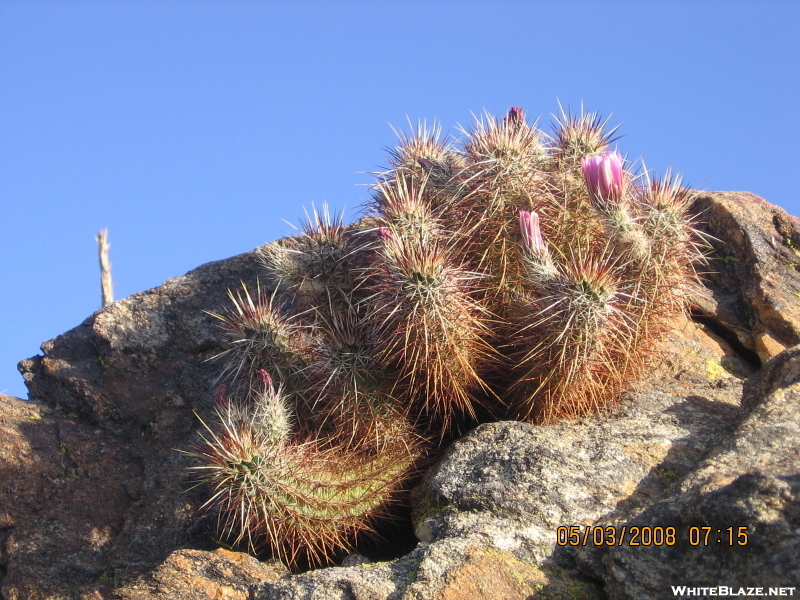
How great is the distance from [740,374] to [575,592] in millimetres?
2833

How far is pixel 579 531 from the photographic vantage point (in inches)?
142

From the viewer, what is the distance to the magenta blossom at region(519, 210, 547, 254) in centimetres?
421

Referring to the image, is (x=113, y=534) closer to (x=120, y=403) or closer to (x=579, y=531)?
(x=120, y=403)

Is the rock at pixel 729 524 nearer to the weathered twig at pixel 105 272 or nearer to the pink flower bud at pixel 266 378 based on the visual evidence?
the pink flower bud at pixel 266 378

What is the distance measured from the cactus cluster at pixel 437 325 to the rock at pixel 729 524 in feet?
2.81

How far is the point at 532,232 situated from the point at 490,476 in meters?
1.28

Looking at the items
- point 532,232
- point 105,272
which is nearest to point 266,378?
point 532,232

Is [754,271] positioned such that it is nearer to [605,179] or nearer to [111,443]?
[605,179]

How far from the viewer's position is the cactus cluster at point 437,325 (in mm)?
4023

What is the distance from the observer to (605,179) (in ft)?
14.5

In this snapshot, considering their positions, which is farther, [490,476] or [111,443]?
[111,443]

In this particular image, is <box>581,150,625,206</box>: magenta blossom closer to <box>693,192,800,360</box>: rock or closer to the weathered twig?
<box>693,192,800,360</box>: rock

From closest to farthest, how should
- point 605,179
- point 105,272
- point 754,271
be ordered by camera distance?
point 605,179 → point 754,271 → point 105,272

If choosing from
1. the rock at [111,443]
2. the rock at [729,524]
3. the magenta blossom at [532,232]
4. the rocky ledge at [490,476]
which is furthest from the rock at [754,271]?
the rock at [111,443]
